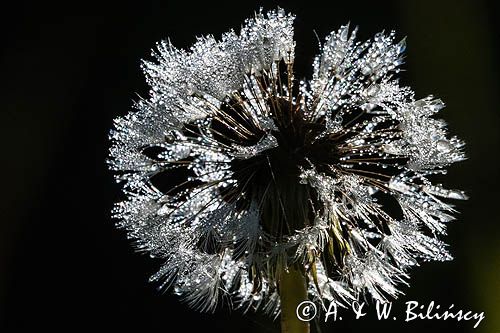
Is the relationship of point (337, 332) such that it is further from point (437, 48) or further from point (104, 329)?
point (437, 48)

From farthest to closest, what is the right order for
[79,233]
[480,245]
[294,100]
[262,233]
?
1. [79,233]
2. [480,245]
3. [294,100]
4. [262,233]

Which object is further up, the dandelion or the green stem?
the dandelion

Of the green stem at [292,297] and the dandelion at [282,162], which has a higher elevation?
the dandelion at [282,162]

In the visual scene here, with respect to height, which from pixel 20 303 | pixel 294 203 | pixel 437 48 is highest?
pixel 437 48

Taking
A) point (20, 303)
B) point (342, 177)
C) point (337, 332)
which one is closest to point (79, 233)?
point (20, 303)

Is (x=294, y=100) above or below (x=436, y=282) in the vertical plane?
below

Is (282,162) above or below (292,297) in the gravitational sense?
above

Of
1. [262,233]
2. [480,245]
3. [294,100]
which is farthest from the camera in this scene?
[480,245]
